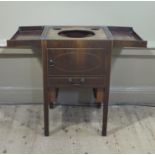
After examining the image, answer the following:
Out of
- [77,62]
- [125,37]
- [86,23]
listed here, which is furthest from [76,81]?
[86,23]

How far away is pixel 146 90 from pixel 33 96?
1030mm

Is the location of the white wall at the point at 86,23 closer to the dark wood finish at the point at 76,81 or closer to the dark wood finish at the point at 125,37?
the dark wood finish at the point at 125,37

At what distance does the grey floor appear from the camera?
5.97 ft

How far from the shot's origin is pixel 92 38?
1711 millimetres

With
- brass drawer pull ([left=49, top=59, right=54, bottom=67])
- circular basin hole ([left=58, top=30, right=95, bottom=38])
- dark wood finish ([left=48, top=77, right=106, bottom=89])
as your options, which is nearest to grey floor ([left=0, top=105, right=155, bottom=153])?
dark wood finish ([left=48, top=77, right=106, bottom=89])

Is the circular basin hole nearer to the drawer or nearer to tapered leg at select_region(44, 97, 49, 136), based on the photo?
the drawer

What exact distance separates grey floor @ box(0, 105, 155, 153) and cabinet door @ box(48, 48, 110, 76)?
0.50m

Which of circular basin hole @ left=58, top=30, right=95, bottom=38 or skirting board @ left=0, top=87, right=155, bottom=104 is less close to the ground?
circular basin hole @ left=58, top=30, right=95, bottom=38

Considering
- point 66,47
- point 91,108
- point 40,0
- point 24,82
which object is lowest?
point 91,108

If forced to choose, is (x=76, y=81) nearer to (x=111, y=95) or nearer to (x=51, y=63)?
(x=51, y=63)

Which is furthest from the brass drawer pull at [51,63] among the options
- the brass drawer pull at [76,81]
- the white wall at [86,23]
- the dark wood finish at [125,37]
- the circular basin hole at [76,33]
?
the white wall at [86,23]

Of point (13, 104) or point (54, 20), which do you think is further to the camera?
point (13, 104)

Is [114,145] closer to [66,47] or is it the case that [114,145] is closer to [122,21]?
[66,47]

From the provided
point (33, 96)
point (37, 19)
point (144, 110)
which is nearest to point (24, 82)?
point (33, 96)
